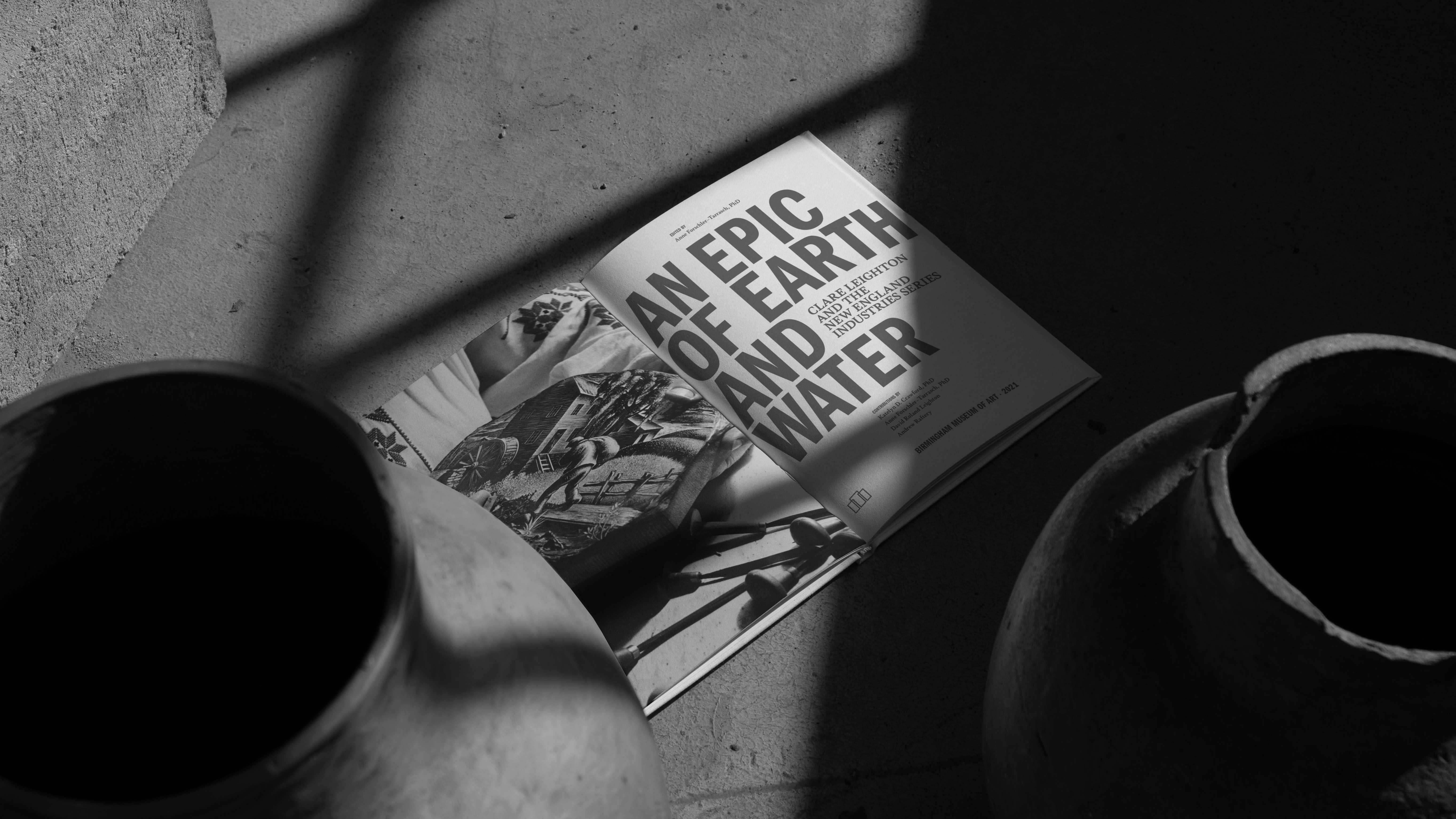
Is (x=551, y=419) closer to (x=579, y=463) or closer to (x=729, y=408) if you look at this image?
(x=579, y=463)

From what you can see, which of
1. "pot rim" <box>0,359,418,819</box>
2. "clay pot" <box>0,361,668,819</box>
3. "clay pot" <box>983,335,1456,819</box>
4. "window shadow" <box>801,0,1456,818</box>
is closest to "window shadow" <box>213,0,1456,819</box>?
"window shadow" <box>801,0,1456,818</box>

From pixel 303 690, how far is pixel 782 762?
50 cm

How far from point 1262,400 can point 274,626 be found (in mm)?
510

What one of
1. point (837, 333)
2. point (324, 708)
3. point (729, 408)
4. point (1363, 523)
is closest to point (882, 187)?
point (837, 333)

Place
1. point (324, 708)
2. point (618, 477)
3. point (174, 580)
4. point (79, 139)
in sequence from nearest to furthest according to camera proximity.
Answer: point (324, 708)
point (174, 580)
point (618, 477)
point (79, 139)

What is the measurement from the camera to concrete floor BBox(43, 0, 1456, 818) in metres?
1.09

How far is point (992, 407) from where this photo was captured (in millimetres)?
1155

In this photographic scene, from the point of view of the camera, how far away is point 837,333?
3.96ft

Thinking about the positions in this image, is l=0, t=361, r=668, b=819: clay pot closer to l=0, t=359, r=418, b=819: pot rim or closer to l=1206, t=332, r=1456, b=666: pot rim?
l=0, t=359, r=418, b=819: pot rim

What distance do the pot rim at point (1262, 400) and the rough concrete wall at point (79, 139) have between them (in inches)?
46.3

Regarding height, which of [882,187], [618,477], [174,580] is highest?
[174,580]

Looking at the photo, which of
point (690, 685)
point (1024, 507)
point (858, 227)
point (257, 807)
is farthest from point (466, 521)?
point (858, 227)

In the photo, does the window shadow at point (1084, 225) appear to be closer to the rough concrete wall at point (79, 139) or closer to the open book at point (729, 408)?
the open book at point (729, 408)

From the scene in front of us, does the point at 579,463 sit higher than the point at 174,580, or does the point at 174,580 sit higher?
the point at 174,580
